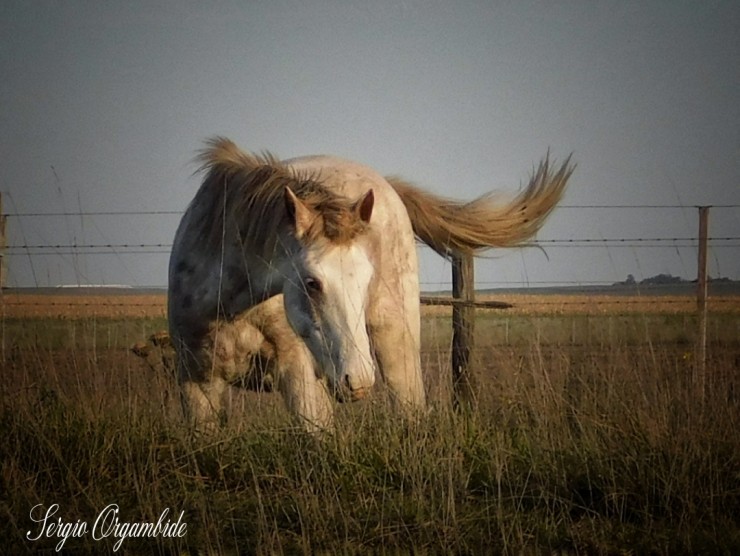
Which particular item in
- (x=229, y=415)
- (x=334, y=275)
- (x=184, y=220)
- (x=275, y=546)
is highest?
(x=184, y=220)

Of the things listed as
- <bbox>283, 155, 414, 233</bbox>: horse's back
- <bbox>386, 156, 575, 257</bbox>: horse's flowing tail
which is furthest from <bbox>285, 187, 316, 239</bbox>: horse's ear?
<bbox>386, 156, 575, 257</bbox>: horse's flowing tail

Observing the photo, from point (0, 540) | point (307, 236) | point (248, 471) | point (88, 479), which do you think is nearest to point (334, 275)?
point (307, 236)

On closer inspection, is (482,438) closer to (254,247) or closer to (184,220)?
(254,247)

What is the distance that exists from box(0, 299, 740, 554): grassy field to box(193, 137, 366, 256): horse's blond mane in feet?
3.71

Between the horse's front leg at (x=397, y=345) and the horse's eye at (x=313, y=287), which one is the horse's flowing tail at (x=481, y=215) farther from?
the horse's eye at (x=313, y=287)

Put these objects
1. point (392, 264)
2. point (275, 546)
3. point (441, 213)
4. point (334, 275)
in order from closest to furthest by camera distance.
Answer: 1. point (275, 546)
2. point (334, 275)
3. point (392, 264)
4. point (441, 213)

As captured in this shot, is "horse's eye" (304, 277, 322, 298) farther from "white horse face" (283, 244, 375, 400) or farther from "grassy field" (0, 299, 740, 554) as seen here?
"grassy field" (0, 299, 740, 554)

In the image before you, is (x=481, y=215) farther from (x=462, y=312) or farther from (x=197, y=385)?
(x=197, y=385)

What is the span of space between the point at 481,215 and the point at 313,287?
273 cm

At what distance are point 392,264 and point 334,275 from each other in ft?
4.26

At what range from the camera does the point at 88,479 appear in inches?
156

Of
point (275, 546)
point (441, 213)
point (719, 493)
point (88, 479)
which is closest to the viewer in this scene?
point (275, 546)

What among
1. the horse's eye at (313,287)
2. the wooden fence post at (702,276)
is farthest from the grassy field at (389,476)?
the wooden fence post at (702,276)

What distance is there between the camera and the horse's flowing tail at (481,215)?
691 cm
